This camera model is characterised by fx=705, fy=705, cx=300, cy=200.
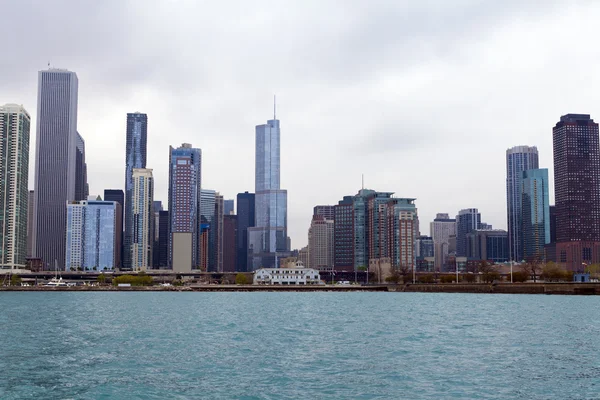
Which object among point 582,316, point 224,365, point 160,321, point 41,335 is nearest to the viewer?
point 224,365

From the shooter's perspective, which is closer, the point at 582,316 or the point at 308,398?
the point at 308,398

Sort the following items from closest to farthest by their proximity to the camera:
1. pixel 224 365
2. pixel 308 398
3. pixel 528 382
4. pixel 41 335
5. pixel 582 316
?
pixel 308 398 → pixel 528 382 → pixel 224 365 → pixel 41 335 → pixel 582 316

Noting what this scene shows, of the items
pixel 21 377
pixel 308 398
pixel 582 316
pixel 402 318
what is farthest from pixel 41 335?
pixel 582 316

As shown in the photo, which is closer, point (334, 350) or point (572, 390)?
point (572, 390)

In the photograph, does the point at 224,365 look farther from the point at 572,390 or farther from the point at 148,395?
the point at 572,390

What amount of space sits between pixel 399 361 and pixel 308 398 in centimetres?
1582

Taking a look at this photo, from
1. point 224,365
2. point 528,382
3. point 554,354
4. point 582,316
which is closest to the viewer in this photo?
point 528,382

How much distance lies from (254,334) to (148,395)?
120 ft

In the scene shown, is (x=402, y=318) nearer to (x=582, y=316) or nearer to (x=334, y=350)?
(x=582, y=316)

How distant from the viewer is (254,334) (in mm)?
77750

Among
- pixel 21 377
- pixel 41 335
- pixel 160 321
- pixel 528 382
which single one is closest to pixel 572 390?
pixel 528 382

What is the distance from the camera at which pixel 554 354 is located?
59125mm

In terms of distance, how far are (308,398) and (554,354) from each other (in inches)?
1097

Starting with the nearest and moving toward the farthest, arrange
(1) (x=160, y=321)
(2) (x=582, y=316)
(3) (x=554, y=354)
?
(3) (x=554, y=354) < (1) (x=160, y=321) < (2) (x=582, y=316)
